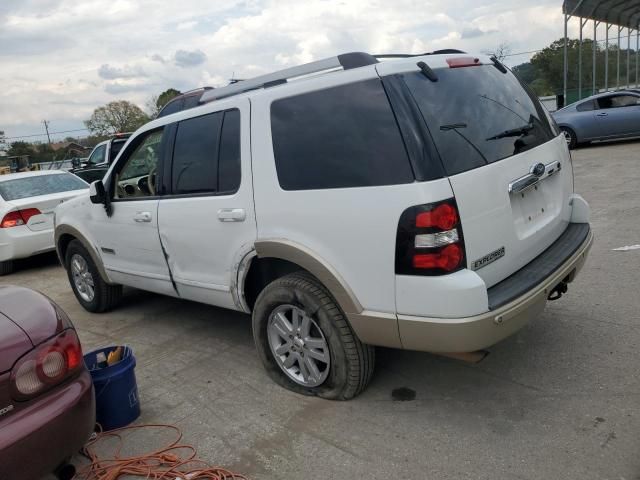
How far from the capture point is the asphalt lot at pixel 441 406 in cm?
263

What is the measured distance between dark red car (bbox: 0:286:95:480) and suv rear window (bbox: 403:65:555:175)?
207 cm

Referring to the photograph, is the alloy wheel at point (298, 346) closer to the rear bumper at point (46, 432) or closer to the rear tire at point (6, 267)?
the rear bumper at point (46, 432)

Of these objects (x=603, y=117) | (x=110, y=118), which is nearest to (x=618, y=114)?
(x=603, y=117)

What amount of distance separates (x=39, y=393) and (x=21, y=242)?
6.17 m

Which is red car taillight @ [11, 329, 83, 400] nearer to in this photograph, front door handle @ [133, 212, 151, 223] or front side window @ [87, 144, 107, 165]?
front door handle @ [133, 212, 151, 223]

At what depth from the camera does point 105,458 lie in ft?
9.94

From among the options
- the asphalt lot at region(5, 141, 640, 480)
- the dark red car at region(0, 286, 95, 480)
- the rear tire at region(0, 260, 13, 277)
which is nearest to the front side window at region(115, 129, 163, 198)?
the asphalt lot at region(5, 141, 640, 480)

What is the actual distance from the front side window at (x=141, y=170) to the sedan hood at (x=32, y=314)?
1612 millimetres

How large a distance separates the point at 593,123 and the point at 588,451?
13.4 m

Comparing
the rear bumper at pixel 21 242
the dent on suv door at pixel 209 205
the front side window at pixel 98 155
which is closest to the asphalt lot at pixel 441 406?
the dent on suv door at pixel 209 205

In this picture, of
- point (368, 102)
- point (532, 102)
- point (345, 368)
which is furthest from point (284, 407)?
point (532, 102)

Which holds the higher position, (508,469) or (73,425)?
(73,425)

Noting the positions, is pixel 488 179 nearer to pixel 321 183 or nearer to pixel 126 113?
pixel 321 183

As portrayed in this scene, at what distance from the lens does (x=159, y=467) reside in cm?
289
